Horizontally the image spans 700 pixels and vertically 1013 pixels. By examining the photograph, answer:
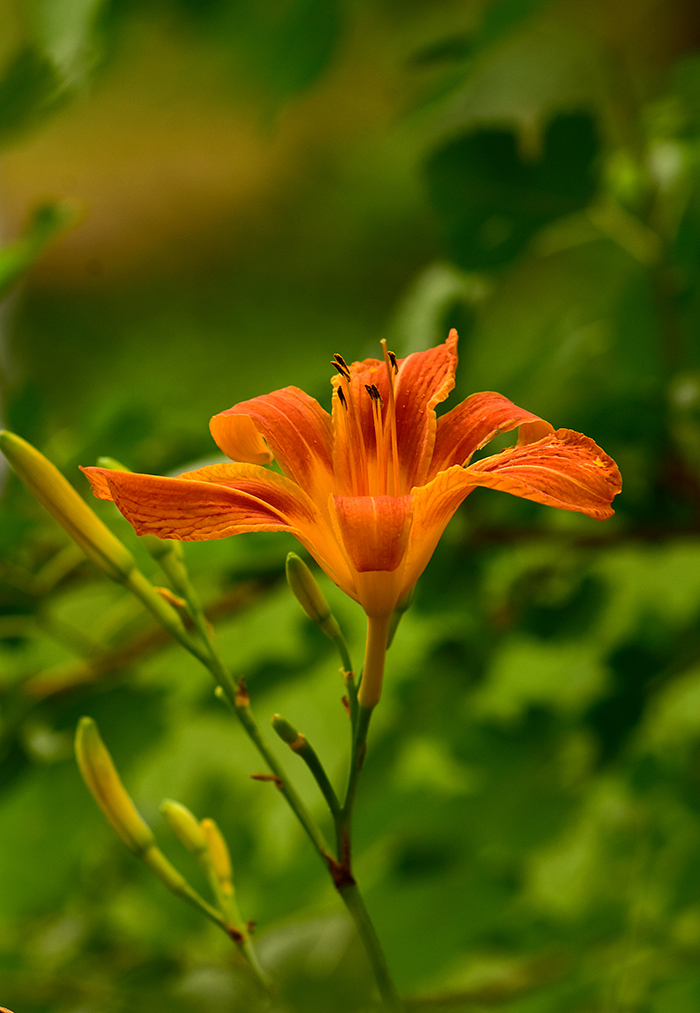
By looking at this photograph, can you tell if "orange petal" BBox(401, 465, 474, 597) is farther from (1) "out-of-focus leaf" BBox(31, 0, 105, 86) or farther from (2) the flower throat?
→ (1) "out-of-focus leaf" BBox(31, 0, 105, 86)

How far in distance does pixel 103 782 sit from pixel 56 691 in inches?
7.5

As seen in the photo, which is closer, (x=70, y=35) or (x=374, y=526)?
(x=374, y=526)

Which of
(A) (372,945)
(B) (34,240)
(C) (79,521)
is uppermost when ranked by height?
(B) (34,240)

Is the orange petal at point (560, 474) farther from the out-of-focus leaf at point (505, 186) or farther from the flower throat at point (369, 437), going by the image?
the out-of-focus leaf at point (505, 186)

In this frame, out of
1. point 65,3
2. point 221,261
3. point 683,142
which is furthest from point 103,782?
point 221,261

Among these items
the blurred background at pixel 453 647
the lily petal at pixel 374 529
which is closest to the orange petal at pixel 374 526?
the lily petal at pixel 374 529

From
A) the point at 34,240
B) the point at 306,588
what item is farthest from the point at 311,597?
the point at 34,240

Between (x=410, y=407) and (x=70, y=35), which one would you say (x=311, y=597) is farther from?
(x=70, y=35)

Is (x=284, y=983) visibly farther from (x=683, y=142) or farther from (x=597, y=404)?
(x=683, y=142)

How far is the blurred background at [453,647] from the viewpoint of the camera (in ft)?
1.17

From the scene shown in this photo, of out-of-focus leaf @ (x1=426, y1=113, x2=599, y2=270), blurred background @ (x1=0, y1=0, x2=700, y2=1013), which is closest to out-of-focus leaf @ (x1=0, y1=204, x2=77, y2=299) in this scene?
blurred background @ (x1=0, y1=0, x2=700, y2=1013)

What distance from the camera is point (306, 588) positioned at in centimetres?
19

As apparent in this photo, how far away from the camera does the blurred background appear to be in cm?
36

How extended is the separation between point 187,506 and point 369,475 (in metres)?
0.06
